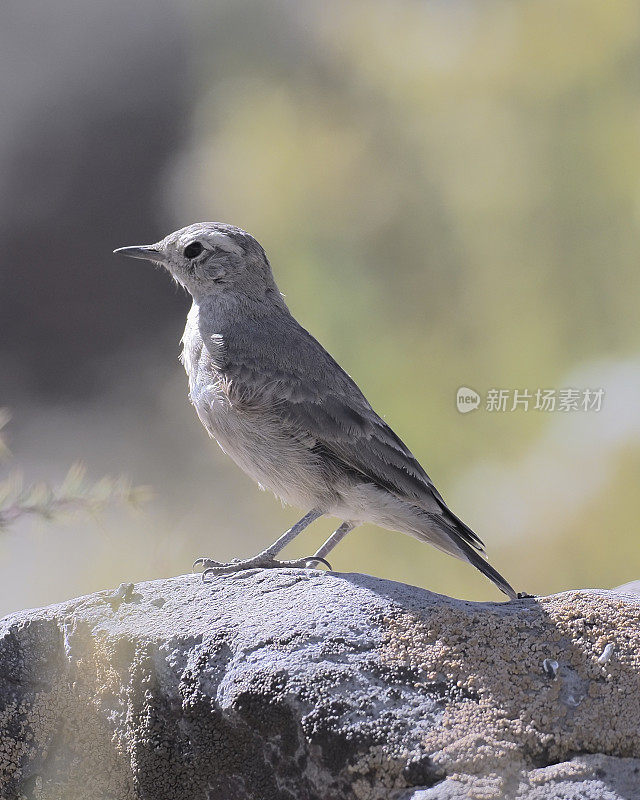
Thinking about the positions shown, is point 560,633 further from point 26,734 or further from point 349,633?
point 26,734

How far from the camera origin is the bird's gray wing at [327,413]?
3.97m

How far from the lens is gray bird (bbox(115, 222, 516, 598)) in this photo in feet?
12.9

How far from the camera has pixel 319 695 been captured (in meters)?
2.62

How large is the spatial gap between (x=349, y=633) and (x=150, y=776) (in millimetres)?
791

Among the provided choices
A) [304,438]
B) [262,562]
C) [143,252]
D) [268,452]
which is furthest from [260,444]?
[143,252]

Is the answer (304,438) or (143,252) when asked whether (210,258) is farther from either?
(304,438)

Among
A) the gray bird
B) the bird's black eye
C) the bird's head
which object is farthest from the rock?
the bird's black eye

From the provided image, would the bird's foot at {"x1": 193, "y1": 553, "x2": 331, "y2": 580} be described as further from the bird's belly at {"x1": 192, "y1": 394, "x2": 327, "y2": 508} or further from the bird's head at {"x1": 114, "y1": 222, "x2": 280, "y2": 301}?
the bird's head at {"x1": 114, "y1": 222, "x2": 280, "y2": 301}

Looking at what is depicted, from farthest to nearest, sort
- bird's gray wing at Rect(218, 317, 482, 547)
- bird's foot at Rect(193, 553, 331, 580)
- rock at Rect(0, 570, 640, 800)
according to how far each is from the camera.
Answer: bird's gray wing at Rect(218, 317, 482, 547) < bird's foot at Rect(193, 553, 331, 580) < rock at Rect(0, 570, 640, 800)

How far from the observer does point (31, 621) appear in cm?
324

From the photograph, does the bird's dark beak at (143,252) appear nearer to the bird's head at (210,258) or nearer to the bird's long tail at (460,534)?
the bird's head at (210,258)

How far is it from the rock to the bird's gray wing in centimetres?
77

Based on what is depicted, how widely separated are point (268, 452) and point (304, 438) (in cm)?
18

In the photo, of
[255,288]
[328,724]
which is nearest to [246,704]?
[328,724]
